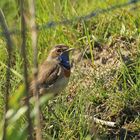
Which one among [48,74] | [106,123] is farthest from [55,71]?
[106,123]

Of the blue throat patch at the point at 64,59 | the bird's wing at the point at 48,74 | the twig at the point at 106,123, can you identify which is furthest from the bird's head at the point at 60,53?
the twig at the point at 106,123

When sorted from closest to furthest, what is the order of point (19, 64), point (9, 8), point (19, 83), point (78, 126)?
point (78, 126) → point (19, 83) → point (19, 64) → point (9, 8)

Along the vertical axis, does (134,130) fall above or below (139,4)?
below

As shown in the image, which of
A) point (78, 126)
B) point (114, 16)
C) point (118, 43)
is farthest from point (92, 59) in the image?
point (78, 126)

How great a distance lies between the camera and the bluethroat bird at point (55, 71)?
495cm

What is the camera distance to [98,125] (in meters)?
4.61

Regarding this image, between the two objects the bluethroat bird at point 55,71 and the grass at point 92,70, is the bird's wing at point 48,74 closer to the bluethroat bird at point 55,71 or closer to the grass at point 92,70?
the bluethroat bird at point 55,71

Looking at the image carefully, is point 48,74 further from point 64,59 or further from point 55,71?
point 64,59

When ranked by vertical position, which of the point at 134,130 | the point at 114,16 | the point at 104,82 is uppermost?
the point at 114,16

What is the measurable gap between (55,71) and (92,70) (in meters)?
0.36

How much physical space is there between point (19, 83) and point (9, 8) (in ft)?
5.30

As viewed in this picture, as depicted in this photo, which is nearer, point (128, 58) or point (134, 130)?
point (134, 130)

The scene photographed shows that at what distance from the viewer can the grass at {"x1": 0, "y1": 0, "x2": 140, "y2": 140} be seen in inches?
180

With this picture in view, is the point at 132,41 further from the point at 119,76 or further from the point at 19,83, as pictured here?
the point at 19,83
